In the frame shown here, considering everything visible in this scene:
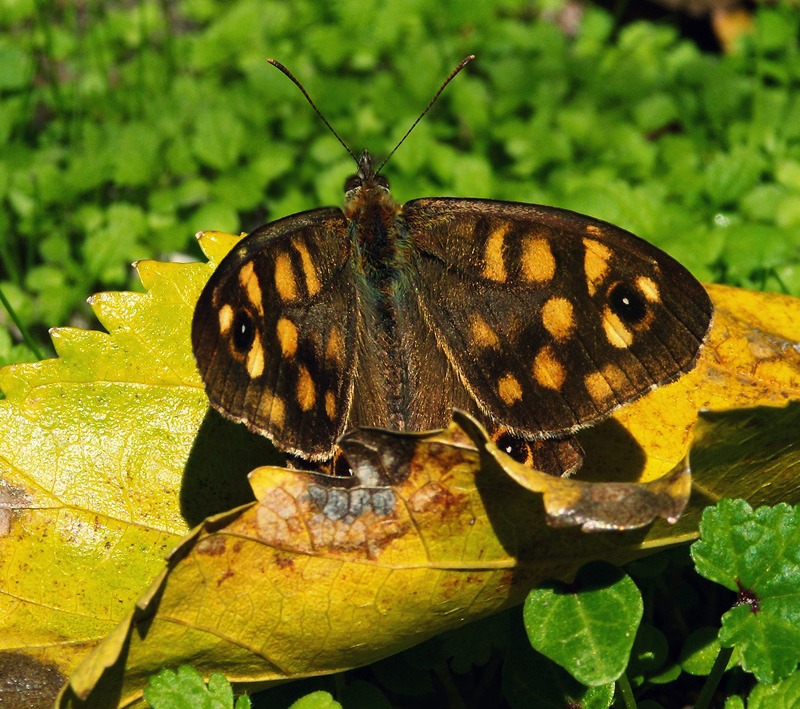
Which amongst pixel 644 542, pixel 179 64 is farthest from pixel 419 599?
pixel 179 64

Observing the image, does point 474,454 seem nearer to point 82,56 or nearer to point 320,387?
point 320,387

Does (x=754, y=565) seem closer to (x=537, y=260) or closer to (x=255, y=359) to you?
(x=537, y=260)

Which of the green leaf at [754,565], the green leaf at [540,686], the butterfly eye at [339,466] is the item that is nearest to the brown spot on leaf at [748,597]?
the green leaf at [754,565]

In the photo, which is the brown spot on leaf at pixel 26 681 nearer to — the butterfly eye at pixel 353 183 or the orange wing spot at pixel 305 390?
the orange wing spot at pixel 305 390

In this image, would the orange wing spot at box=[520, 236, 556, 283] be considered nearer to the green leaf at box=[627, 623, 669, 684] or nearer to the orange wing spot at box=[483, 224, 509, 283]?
the orange wing spot at box=[483, 224, 509, 283]

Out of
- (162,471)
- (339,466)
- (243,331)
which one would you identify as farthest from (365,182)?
(162,471)
